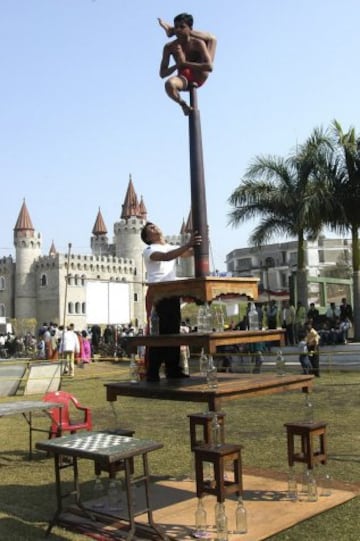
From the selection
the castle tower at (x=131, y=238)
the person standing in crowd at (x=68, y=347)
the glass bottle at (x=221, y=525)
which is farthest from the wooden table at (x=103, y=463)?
the castle tower at (x=131, y=238)

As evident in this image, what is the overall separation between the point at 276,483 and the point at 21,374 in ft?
34.4

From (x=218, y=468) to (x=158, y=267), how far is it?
185 cm

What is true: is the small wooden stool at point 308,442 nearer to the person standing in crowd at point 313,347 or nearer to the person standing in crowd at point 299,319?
the person standing in crowd at point 313,347

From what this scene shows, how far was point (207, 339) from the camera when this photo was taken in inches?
181

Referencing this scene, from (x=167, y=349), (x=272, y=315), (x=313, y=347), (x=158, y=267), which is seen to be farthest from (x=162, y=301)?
(x=272, y=315)

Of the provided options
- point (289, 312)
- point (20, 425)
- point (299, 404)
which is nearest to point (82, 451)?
point (20, 425)

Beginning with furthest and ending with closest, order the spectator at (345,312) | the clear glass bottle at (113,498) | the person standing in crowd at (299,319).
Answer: the spectator at (345,312) < the person standing in crowd at (299,319) < the clear glass bottle at (113,498)

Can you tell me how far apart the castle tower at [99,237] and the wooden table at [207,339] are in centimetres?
8640

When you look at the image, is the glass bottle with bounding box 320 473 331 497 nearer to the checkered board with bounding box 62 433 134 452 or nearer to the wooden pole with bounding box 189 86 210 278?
the checkered board with bounding box 62 433 134 452

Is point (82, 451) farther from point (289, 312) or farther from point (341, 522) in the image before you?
point (289, 312)

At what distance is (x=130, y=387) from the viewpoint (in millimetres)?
5238

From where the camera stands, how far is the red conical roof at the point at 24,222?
8050 centimetres

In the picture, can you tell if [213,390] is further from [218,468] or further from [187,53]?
[187,53]

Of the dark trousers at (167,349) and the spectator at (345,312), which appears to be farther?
the spectator at (345,312)
